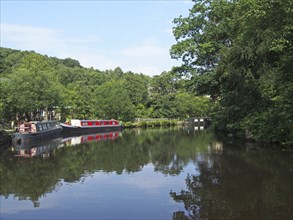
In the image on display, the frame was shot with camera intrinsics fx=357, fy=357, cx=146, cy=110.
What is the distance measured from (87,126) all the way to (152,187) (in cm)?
3848

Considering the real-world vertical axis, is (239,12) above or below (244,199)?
above

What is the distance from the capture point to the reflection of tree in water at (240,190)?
930 cm

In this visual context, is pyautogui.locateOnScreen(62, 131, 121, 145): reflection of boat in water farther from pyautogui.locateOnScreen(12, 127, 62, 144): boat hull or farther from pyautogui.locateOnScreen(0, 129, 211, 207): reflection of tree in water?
pyautogui.locateOnScreen(0, 129, 211, 207): reflection of tree in water

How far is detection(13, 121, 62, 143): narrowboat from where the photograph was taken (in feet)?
102

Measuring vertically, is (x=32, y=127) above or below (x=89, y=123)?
above

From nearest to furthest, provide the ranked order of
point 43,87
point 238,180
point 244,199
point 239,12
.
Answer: point 244,199 < point 238,180 < point 239,12 < point 43,87

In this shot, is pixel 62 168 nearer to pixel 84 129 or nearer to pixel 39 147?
pixel 39 147

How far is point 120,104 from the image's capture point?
220 feet

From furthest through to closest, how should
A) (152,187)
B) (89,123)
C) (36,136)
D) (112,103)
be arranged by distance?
(112,103) < (89,123) < (36,136) < (152,187)

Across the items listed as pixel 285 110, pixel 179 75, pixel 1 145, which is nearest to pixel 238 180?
pixel 285 110

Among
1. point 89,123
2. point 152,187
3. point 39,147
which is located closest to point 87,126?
point 89,123

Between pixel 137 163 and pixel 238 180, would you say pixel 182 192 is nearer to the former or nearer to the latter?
pixel 238 180

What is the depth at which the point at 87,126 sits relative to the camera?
50625 millimetres

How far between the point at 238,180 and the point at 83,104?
51.2m
